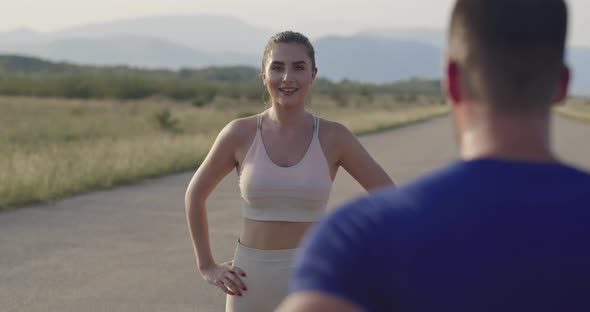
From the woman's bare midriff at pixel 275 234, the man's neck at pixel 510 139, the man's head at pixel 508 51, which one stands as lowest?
the woman's bare midriff at pixel 275 234

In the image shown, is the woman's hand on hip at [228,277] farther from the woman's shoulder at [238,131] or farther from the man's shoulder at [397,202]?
the man's shoulder at [397,202]

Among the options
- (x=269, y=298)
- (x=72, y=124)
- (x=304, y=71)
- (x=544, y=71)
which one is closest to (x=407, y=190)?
(x=544, y=71)

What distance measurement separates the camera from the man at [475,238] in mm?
1271

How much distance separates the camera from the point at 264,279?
333 cm

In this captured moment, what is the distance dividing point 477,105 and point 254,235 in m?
2.07

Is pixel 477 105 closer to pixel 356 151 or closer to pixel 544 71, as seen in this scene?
pixel 544 71

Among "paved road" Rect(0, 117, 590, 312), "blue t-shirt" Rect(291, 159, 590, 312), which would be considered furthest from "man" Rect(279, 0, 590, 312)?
"paved road" Rect(0, 117, 590, 312)

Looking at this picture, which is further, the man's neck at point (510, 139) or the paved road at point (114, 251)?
the paved road at point (114, 251)

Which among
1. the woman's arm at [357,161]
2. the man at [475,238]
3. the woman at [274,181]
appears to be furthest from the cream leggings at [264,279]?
the man at [475,238]

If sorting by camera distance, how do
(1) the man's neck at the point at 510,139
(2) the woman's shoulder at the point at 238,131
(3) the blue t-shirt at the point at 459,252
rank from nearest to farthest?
(3) the blue t-shirt at the point at 459,252
(1) the man's neck at the point at 510,139
(2) the woman's shoulder at the point at 238,131

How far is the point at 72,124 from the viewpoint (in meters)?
33.1

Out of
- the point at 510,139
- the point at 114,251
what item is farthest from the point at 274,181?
the point at 114,251

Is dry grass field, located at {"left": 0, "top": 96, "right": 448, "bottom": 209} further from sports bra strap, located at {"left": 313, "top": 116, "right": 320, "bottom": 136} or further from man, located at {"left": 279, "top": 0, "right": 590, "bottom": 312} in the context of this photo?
man, located at {"left": 279, "top": 0, "right": 590, "bottom": 312}

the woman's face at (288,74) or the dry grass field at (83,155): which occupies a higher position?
the woman's face at (288,74)
